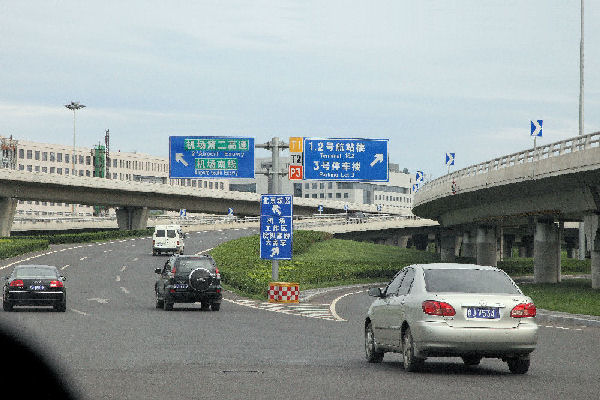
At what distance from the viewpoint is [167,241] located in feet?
248

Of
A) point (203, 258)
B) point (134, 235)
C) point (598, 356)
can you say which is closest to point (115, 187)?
point (134, 235)

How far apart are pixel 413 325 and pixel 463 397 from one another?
2744 mm

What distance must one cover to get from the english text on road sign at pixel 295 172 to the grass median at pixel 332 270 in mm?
4517

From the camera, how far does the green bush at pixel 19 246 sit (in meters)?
68.5

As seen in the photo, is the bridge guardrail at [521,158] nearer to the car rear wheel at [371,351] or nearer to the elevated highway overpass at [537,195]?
the elevated highway overpass at [537,195]

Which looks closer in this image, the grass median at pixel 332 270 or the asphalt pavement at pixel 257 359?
the asphalt pavement at pixel 257 359

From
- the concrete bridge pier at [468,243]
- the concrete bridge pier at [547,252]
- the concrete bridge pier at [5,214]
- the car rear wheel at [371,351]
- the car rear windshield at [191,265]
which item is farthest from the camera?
the concrete bridge pier at [468,243]

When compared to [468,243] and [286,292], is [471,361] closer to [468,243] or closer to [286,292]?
[286,292]

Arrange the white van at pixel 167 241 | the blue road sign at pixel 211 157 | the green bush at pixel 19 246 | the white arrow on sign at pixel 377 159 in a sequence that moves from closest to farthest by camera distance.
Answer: the blue road sign at pixel 211 157
the white arrow on sign at pixel 377 159
the green bush at pixel 19 246
the white van at pixel 167 241

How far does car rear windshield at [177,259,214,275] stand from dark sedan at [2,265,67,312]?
12.1 feet

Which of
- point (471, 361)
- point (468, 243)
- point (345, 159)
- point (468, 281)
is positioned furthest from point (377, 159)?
point (468, 243)

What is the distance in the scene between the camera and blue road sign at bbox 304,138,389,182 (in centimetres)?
4512

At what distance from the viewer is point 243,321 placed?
28109 mm

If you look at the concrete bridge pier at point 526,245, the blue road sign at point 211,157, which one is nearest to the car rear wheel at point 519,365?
the blue road sign at point 211,157
